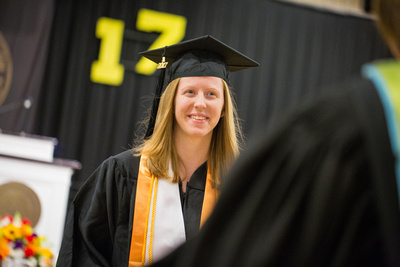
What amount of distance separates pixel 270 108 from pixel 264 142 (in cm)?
822

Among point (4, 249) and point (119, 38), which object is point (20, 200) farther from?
point (119, 38)

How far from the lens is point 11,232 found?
3121mm

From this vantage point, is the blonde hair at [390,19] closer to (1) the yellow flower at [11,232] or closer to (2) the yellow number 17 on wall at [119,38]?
(1) the yellow flower at [11,232]

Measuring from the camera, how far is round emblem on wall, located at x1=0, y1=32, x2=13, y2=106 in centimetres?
691

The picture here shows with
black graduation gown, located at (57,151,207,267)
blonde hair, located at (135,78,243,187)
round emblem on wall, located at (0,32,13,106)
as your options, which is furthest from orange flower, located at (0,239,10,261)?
round emblem on wall, located at (0,32,13,106)

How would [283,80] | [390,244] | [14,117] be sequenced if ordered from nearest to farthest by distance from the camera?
1. [390,244]
2. [14,117]
3. [283,80]

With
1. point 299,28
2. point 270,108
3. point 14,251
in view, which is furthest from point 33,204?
point 299,28

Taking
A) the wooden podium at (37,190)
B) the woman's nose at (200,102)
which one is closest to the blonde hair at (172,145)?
the woman's nose at (200,102)

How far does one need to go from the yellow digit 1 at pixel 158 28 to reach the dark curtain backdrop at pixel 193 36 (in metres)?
0.11

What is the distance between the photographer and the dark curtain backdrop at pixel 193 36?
7699mm

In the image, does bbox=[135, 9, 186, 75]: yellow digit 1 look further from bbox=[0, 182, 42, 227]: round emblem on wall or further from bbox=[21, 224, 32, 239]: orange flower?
bbox=[21, 224, 32, 239]: orange flower

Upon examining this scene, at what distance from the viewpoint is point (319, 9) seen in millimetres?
8867

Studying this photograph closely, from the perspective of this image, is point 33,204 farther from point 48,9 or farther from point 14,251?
point 48,9

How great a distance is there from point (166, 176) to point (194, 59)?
2.18ft
